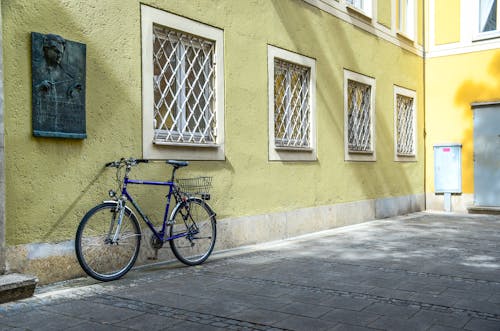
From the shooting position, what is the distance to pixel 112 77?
5.73 m

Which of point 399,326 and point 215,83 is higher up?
point 215,83

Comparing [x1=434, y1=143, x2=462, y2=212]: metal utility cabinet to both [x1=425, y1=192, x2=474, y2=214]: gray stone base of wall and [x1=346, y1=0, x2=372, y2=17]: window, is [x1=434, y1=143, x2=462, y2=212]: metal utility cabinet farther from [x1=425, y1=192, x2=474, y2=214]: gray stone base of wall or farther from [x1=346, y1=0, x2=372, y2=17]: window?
[x1=346, y1=0, x2=372, y2=17]: window

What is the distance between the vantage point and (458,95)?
13531 millimetres

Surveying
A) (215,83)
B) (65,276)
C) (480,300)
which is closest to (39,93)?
(65,276)

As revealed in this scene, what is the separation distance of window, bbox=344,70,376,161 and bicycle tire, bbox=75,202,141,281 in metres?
5.74

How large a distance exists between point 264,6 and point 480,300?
5.32m

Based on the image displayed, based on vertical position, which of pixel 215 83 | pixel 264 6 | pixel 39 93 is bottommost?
pixel 39 93

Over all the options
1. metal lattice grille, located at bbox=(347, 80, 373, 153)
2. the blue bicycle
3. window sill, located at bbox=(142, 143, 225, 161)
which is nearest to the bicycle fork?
the blue bicycle

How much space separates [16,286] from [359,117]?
815cm

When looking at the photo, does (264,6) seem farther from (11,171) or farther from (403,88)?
(403,88)

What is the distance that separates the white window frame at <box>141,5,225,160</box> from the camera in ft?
19.9

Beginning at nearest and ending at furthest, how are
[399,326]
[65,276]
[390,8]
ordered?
1. [399,326]
2. [65,276]
3. [390,8]

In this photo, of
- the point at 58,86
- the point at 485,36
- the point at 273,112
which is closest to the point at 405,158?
the point at 485,36

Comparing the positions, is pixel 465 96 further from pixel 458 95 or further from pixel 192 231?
pixel 192 231
